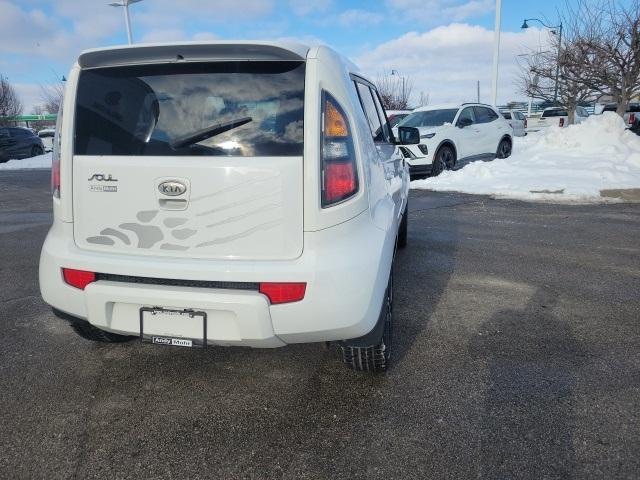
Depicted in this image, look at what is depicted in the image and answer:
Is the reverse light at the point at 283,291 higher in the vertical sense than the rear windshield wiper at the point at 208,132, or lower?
lower

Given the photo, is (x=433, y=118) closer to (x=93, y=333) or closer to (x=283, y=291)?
(x=93, y=333)

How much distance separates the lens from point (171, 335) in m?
2.24

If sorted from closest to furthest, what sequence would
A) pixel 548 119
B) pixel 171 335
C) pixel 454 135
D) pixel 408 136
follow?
pixel 171 335 < pixel 408 136 < pixel 454 135 < pixel 548 119

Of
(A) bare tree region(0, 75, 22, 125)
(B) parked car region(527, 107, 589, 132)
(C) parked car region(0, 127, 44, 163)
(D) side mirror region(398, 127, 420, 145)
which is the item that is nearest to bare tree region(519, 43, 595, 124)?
(B) parked car region(527, 107, 589, 132)

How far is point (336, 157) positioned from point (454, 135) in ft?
31.8

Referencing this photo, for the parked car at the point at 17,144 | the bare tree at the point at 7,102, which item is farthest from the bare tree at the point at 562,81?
the bare tree at the point at 7,102

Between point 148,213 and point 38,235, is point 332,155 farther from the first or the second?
point 38,235

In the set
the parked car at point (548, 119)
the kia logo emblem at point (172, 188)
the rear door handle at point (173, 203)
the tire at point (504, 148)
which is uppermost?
the parked car at point (548, 119)

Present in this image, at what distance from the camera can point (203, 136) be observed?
85.0 inches

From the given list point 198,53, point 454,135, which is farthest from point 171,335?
point 454,135

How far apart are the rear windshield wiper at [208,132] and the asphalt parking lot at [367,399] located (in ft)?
4.45

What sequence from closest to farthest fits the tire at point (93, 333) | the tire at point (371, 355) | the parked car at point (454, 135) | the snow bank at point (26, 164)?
the tire at point (371, 355) → the tire at point (93, 333) → the parked car at point (454, 135) → the snow bank at point (26, 164)

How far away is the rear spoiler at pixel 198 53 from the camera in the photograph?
2.12 m

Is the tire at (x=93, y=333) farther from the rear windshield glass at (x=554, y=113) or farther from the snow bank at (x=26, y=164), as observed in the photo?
the rear windshield glass at (x=554, y=113)
